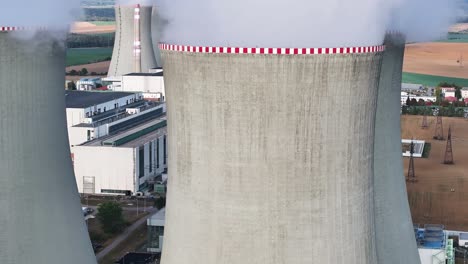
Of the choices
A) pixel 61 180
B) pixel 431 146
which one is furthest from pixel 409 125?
pixel 61 180

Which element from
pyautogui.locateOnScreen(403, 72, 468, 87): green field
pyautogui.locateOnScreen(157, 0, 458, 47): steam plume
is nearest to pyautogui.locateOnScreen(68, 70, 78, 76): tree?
pyautogui.locateOnScreen(403, 72, 468, 87): green field

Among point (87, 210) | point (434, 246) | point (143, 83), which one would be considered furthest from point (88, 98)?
point (434, 246)

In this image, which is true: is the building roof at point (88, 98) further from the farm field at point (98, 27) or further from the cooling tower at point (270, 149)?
the farm field at point (98, 27)

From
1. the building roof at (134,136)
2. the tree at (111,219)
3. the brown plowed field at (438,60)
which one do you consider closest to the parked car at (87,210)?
the tree at (111,219)

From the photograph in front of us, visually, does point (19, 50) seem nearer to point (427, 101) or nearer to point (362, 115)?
point (362, 115)

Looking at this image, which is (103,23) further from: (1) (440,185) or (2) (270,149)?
(2) (270,149)
